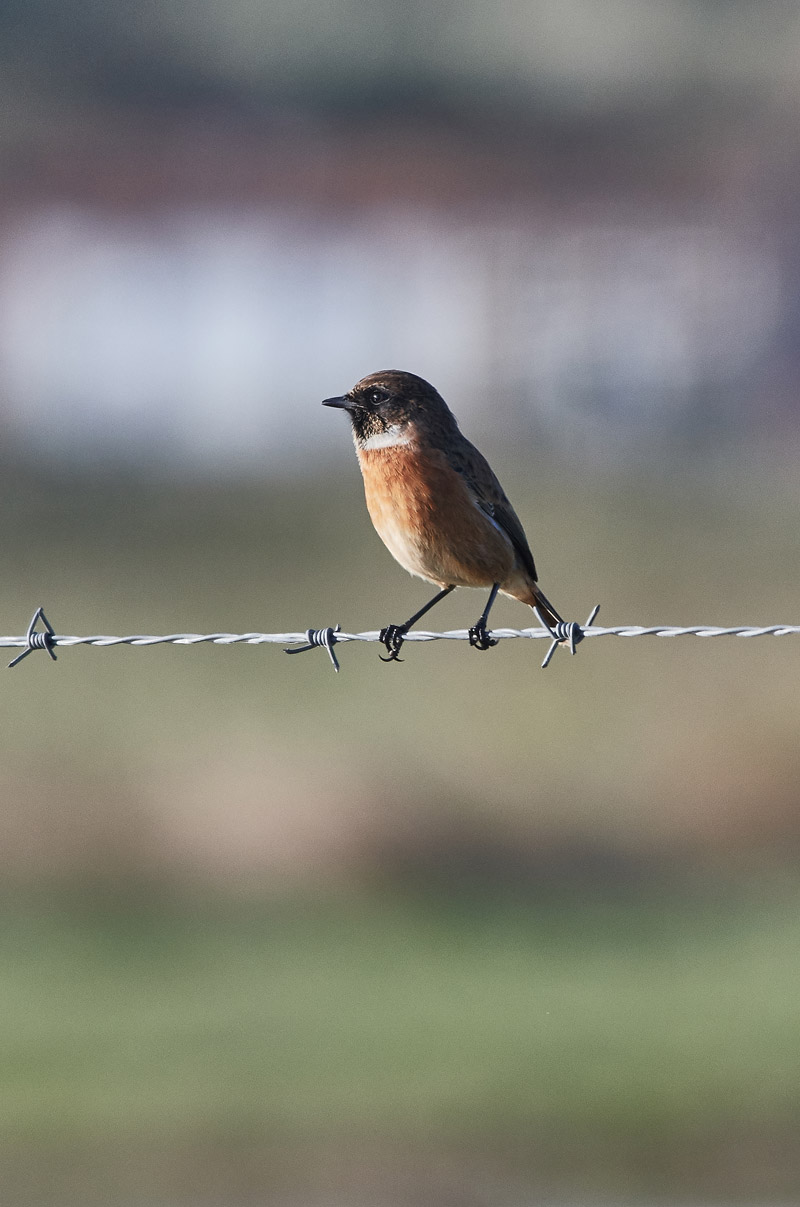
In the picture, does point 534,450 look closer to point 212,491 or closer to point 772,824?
point 212,491

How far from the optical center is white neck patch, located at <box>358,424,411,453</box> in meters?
7.66

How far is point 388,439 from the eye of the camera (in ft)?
25.2

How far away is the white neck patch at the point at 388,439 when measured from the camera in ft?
25.1

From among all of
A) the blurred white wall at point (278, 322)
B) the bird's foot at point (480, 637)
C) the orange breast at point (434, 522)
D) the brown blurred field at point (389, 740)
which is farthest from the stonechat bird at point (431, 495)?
the blurred white wall at point (278, 322)

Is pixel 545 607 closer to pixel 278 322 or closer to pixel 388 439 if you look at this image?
pixel 388 439

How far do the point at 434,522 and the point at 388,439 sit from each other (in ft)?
1.61

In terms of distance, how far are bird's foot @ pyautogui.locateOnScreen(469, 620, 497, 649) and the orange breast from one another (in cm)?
37

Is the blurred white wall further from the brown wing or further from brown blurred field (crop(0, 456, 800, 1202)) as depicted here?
the brown wing

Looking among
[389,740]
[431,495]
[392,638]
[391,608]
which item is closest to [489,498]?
[431,495]

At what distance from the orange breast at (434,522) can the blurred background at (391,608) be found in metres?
5.51

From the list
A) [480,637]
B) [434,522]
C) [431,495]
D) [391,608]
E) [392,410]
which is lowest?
[480,637]

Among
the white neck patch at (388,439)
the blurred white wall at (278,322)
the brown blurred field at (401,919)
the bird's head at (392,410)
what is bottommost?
the brown blurred field at (401,919)

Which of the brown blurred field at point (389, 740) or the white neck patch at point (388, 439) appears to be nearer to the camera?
the white neck patch at point (388, 439)

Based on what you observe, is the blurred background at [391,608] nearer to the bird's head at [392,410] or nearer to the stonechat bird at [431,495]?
the stonechat bird at [431,495]
